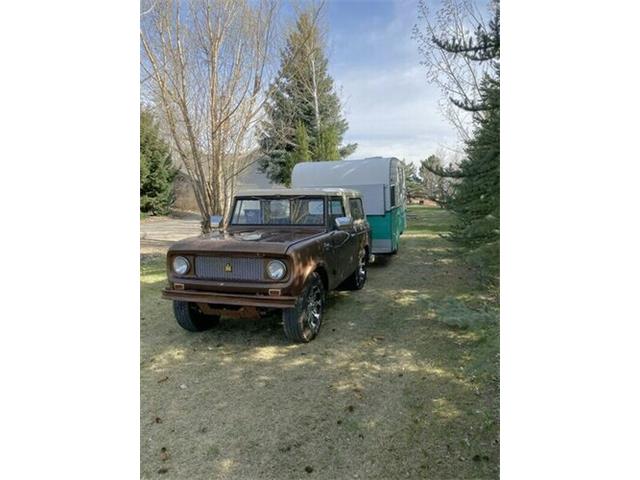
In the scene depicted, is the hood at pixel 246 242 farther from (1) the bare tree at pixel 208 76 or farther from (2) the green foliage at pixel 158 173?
(1) the bare tree at pixel 208 76

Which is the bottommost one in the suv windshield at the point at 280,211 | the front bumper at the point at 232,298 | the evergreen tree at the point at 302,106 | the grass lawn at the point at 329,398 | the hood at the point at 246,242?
the grass lawn at the point at 329,398

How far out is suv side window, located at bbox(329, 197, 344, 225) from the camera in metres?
4.20

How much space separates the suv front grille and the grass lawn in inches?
25.9

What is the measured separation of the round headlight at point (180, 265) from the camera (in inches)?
129

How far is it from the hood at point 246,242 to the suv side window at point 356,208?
3.83 feet

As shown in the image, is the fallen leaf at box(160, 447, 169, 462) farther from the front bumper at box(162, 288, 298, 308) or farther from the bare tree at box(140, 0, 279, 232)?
the bare tree at box(140, 0, 279, 232)

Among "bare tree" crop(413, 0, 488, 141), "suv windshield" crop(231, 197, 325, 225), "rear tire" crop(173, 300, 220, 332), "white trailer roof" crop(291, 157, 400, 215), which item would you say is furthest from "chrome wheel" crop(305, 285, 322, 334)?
"white trailer roof" crop(291, 157, 400, 215)

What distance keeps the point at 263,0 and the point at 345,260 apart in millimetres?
2707

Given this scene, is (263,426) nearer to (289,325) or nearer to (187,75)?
(289,325)

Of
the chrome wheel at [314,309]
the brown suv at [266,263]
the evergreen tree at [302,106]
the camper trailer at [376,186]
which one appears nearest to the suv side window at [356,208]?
the brown suv at [266,263]
